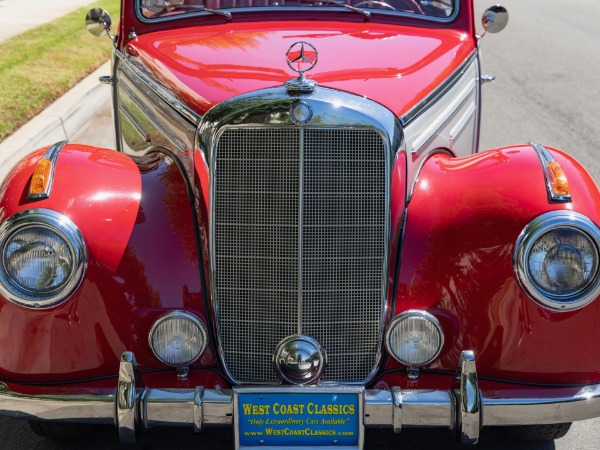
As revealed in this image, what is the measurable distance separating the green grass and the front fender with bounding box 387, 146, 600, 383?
4727 mm

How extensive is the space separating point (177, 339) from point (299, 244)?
0.51 metres

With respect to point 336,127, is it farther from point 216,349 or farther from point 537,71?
point 537,71

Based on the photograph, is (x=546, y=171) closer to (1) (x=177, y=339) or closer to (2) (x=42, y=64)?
(1) (x=177, y=339)

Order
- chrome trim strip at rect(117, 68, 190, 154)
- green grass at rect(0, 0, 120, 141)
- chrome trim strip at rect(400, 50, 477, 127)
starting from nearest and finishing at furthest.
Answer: chrome trim strip at rect(400, 50, 477, 127) < chrome trim strip at rect(117, 68, 190, 154) < green grass at rect(0, 0, 120, 141)

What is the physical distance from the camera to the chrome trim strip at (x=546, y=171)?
10.4ft

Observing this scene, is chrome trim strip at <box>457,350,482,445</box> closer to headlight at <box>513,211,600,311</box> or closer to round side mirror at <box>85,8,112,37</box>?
headlight at <box>513,211,600,311</box>

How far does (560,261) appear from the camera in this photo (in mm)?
3061

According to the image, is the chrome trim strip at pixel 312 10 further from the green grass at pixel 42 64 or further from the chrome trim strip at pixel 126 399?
the green grass at pixel 42 64

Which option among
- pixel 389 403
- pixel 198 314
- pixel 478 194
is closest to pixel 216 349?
pixel 198 314

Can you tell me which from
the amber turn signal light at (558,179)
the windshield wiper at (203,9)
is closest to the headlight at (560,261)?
the amber turn signal light at (558,179)

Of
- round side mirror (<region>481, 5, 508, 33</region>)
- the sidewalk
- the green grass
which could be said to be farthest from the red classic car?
the green grass

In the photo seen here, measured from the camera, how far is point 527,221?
3137 millimetres

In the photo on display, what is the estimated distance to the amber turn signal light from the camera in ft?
10.5

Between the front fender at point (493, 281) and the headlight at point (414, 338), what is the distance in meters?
0.04
